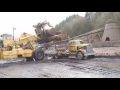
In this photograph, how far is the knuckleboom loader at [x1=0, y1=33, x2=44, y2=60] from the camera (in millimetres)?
17219

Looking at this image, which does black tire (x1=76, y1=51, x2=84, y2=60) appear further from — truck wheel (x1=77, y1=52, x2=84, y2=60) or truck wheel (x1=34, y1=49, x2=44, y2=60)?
truck wheel (x1=34, y1=49, x2=44, y2=60)

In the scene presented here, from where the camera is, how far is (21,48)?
17.9 metres

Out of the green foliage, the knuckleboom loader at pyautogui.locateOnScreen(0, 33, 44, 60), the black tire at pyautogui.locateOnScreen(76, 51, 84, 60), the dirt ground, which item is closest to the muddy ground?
the dirt ground

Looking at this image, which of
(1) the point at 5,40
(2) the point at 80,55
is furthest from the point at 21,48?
(2) the point at 80,55

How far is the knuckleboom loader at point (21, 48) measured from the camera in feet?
56.5

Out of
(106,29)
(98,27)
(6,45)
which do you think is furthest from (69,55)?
(98,27)

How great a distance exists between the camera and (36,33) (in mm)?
20484

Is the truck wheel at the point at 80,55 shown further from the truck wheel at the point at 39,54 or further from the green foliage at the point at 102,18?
the green foliage at the point at 102,18

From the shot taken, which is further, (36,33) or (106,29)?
(106,29)

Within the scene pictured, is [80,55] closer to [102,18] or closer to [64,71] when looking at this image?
[64,71]

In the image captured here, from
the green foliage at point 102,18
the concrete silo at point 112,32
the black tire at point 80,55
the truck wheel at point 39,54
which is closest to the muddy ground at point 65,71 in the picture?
the truck wheel at point 39,54

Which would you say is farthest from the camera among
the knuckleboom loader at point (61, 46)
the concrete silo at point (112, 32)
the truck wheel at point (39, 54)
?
the concrete silo at point (112, 32)
